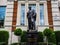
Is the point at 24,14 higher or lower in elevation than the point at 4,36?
higher

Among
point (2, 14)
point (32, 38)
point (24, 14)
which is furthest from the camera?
point (2, 14)

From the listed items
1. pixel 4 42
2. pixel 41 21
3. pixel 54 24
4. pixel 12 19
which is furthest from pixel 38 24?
pixel 4 42

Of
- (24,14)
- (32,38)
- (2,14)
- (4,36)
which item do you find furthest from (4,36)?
(32,38)

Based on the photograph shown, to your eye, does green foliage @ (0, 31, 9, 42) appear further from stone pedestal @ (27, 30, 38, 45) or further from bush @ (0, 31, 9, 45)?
stone pedestal @ (27, 30, 38, 45)

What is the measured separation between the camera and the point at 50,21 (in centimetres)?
1609

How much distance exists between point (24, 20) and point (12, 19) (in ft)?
3.88

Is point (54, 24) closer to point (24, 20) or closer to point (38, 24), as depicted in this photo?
point (38, 24)

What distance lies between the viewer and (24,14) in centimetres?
1669

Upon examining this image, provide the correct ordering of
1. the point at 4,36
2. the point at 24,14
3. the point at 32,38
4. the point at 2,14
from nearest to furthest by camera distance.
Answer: the point at 32,38
the point at 4,36
the point at 24,14
the point at 2,14

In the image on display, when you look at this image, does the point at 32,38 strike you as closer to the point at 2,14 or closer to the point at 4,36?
the point at 4,36

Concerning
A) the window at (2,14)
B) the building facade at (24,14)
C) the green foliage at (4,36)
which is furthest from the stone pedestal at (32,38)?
the window at (2,14)

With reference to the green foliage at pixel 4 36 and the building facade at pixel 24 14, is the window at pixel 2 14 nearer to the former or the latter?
the building facade at pixel 24 14

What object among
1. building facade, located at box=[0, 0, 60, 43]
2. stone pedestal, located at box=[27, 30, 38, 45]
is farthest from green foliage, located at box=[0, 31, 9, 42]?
stone pedestal, located at box=[27, 30, 38, 45]

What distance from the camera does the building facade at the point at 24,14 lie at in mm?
15922
